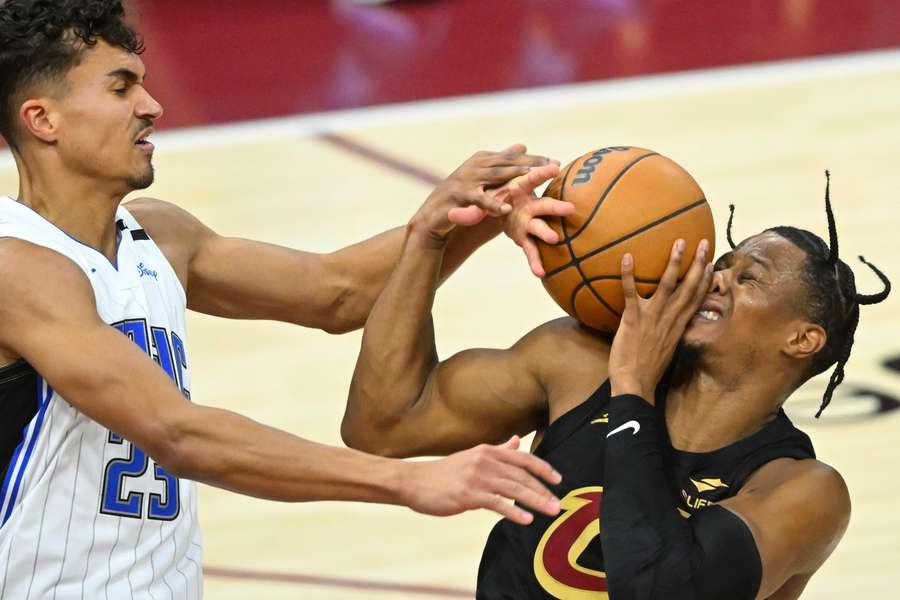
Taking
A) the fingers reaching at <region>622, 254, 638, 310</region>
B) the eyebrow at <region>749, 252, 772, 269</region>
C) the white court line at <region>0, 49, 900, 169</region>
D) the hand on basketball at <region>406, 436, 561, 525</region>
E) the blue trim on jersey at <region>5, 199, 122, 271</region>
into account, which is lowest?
the hand on basketball at <region>406, 436, 561, 525</region>

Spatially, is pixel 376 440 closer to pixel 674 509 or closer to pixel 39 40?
pixel 674 509

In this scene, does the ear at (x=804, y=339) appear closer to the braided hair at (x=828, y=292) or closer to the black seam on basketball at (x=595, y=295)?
the braided hair at (x=828, y=292)

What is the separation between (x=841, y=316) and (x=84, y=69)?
184 centimetres

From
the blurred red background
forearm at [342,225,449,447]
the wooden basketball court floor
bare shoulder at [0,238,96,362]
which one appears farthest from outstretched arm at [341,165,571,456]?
the blurred red background

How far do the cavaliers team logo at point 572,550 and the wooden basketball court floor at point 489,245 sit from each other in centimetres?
175

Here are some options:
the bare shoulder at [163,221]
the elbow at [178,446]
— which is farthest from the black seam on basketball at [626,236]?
the bare shoulder at [163,221]

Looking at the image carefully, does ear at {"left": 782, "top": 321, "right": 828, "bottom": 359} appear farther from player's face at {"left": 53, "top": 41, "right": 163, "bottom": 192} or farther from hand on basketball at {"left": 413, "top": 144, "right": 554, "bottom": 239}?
player's face at {"left": 53, "top": 41, "right": 163, "bottom": 192}

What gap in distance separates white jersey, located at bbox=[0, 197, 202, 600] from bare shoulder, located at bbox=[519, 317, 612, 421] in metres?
0.87

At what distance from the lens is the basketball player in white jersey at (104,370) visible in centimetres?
327

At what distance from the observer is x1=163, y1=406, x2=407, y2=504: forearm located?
3213 millimetres

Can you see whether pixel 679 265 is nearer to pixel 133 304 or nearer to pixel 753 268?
pixel 753 268

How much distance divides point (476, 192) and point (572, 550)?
33.3 inches

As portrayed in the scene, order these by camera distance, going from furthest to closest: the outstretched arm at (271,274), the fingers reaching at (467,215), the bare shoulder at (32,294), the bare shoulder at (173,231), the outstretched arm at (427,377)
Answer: the outstretched arm at (271,274) < the bare shoulder at (173,231) < the outstretched arm at (427,377) < the fingers reaching at (467,215) < the bare shoulder at (32,294)

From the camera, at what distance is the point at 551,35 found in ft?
35.2
